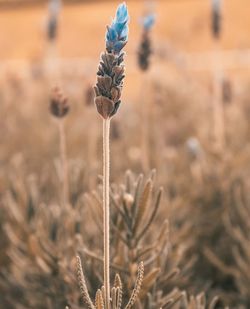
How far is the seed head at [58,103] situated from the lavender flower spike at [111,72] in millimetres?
731

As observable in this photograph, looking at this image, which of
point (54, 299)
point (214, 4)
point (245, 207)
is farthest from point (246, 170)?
point (54, 299)

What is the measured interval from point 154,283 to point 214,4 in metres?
2.12

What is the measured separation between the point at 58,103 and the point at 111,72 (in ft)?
2.46

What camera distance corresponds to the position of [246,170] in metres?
3.01

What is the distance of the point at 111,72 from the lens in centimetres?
123

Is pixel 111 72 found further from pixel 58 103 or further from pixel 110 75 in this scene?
pixel 58 103

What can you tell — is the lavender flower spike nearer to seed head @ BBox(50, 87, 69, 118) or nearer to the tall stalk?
the tall stalk

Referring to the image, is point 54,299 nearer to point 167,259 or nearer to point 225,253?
point 167,259

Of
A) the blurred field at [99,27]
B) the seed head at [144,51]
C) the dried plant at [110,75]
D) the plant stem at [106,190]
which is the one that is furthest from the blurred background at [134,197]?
the blurred field at [99,27]

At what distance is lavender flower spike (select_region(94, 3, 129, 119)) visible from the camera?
4.04 feet

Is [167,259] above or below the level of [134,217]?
below

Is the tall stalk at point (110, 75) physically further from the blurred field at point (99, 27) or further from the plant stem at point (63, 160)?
the blurred field at point (99, 27)

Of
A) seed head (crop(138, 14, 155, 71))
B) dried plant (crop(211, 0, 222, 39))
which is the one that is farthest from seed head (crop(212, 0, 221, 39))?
seed head (crop(138, 14, 155, 71))

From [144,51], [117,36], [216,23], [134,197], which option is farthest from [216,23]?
[117,36]
